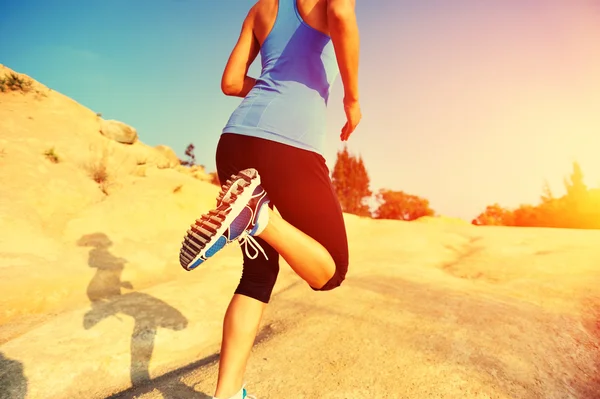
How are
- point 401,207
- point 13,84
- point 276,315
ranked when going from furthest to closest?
point 401,207 < point 13,84 < point 276,315

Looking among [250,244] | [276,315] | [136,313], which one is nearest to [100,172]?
[136,313]

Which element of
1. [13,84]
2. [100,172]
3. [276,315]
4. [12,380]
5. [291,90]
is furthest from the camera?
[13,84]

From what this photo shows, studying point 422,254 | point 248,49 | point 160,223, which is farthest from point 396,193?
point 248,49

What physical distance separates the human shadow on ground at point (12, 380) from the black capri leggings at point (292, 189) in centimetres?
141

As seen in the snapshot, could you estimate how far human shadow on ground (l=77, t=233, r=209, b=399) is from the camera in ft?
6.72

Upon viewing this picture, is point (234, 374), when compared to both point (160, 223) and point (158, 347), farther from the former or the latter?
point (160, 223)

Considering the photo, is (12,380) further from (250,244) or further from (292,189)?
(292,189)

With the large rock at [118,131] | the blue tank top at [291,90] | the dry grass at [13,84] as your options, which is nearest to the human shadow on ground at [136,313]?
the blue tank top at [291,90]

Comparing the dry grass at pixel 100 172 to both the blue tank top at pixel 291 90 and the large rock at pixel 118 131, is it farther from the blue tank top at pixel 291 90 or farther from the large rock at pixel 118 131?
the blue tank top at pixel 291 90

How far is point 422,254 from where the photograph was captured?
586 cm

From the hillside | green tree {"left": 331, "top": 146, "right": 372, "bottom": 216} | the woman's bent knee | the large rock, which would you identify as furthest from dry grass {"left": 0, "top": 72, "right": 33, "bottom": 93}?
green tree {"left": 331, "top": 146, "right": 372, "bottom": 216}

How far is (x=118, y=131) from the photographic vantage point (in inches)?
434

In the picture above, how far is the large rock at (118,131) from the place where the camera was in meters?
10.7

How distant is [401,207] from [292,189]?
2050cm
